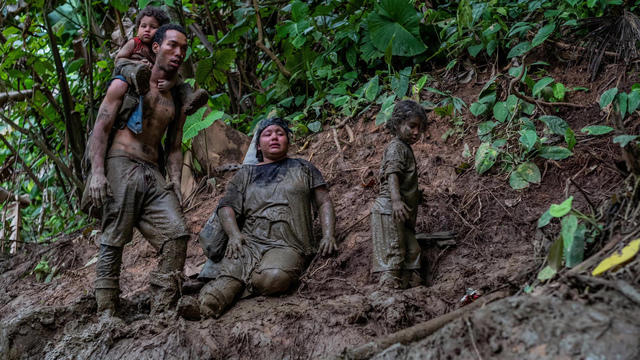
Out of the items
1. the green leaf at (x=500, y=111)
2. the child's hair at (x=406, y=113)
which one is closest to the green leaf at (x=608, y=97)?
the green leaf at (x=500, y=111)

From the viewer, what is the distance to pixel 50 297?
6.43 metres

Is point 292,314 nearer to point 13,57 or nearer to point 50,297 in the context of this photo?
point 50,297

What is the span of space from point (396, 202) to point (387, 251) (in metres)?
0.39

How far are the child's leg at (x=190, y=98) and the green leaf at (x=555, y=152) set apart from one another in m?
2.99

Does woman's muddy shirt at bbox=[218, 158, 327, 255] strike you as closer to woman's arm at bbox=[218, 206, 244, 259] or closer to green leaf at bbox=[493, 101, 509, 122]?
woman's arm at bbox=[218, 206, 244, 259]

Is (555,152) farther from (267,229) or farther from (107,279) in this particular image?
(107,279)

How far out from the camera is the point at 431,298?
152 inches

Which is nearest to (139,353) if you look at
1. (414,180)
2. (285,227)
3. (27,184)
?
(285,227)

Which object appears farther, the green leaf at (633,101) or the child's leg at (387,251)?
the green leaf at (633,101)

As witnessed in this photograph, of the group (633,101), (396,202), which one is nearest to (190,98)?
(396,202)

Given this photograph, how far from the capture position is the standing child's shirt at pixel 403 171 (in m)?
4.36

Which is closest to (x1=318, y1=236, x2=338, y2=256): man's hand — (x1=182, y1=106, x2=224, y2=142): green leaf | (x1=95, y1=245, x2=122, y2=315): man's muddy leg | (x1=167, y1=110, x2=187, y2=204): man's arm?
(x1=167, y1=110, x2=187, y2=204): man's arm

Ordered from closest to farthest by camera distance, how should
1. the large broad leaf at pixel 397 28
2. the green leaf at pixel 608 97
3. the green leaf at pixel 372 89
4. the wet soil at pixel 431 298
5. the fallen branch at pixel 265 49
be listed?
the wet soil at pixel 431 298 → the green leaf at pixel 608 97 → the large broad leaf at pixel 397 28 → the green leaf at pixel 372 89 → the fallen branch at pixel 265 49

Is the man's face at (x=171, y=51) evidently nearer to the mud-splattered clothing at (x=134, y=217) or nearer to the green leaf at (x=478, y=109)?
the mud-splattered clothing at (x=134, y=217)
